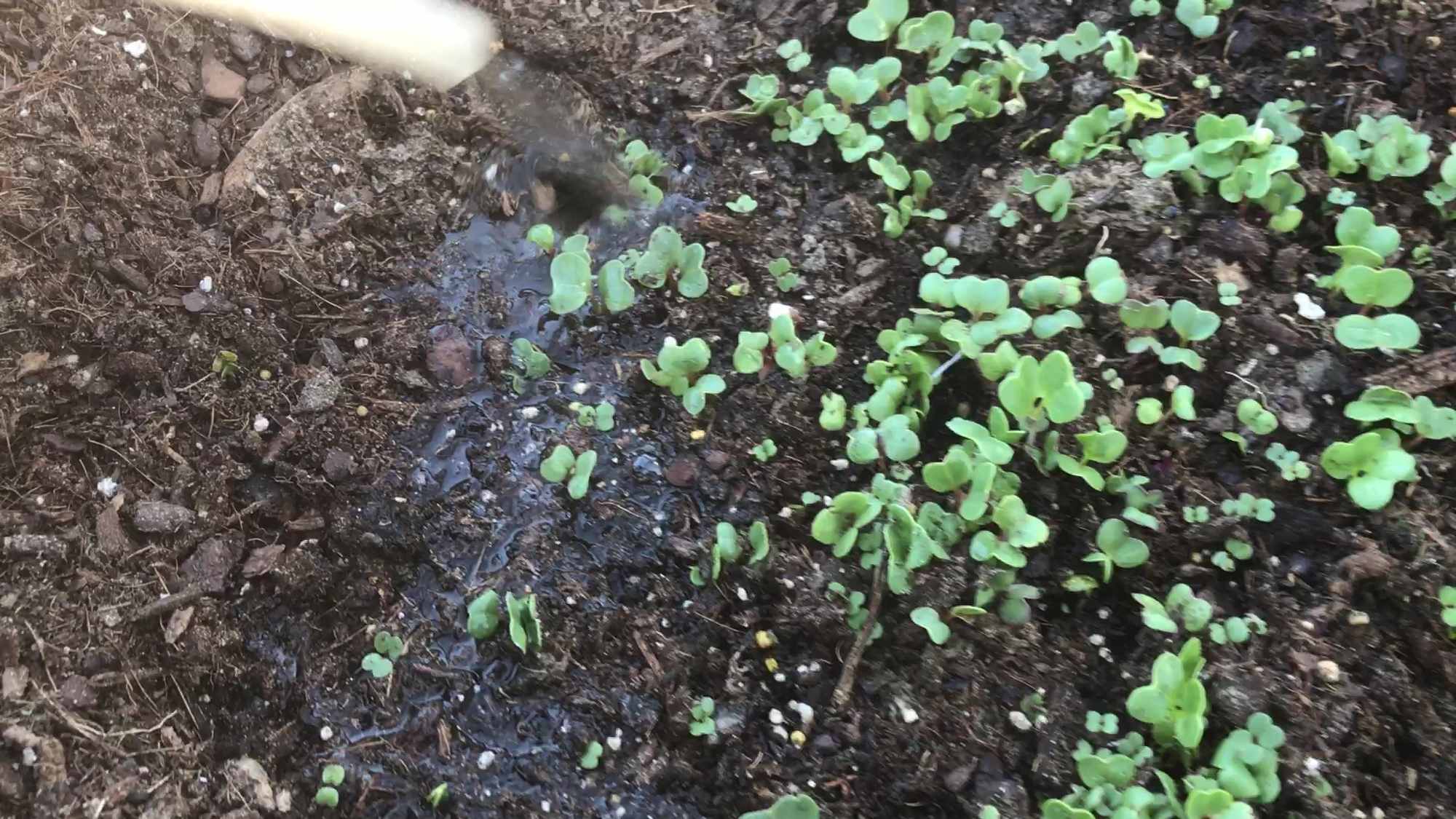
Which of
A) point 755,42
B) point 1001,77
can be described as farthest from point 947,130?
point 755,42

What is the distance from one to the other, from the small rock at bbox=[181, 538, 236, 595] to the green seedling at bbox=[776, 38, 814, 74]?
156 cm

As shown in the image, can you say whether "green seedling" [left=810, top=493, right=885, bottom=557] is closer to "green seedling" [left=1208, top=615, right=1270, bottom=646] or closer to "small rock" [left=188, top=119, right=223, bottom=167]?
"green seedling" [left=1208, top=615, right=1270, bottom=646]

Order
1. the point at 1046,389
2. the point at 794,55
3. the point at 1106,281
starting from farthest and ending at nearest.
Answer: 1. the point at 794,55
2. the point at 1106,281
3. the point at 1046,389

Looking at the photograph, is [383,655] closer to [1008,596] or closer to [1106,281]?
[1008,596]

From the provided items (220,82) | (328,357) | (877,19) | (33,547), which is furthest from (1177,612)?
(220,82)

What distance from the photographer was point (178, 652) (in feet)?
5.19

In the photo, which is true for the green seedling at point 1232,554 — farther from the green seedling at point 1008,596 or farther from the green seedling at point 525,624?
the green seedling at point 525,624

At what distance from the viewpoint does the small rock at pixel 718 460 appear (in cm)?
178

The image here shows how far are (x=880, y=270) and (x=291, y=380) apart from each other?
4.00 feet

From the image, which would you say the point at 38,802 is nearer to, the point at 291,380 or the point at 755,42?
the point at 291,380

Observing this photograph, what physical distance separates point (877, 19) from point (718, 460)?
1089 mm

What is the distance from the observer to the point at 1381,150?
180 cm

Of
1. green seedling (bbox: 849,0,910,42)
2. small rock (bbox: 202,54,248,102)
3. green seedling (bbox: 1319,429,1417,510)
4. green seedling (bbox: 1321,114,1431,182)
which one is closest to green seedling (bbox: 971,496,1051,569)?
green seedling (bbox: 1319,429,1417,510)

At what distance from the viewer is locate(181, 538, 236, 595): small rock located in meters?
1.64
